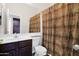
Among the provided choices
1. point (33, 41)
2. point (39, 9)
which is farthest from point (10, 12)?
point (33, 41)

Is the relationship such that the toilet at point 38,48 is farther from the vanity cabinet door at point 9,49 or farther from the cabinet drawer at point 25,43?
the vanity cabinet door at point 9,49

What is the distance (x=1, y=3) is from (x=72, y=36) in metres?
1.08

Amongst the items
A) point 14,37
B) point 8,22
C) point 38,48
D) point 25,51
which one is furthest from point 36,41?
point 8,22

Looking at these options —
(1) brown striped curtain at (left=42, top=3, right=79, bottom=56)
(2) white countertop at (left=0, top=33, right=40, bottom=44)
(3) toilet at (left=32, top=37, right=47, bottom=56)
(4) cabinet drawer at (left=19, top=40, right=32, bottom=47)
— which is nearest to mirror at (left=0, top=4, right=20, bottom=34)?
(2) white countertop at (left=0, top=33, right=40, bottom=44)

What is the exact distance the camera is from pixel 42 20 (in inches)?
69.1

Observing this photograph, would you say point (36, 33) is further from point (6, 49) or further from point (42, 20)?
point (6, 49)

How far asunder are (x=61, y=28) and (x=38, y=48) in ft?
1.44

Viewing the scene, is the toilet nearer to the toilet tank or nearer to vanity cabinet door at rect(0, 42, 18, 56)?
the toilet tank

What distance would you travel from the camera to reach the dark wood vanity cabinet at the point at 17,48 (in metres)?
1.57

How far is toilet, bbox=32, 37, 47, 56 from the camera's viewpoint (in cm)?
169

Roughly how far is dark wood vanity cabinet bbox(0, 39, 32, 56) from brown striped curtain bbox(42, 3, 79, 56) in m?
0.26

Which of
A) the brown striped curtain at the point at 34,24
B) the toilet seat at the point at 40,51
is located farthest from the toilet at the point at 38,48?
the brown striped curtain at the point at 34,24

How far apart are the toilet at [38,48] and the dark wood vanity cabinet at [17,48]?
0.20ft

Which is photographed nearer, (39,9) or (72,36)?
(72,36)
